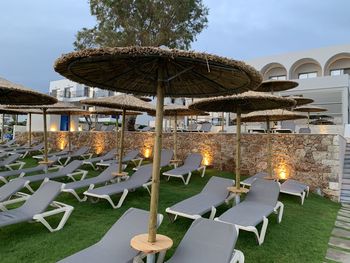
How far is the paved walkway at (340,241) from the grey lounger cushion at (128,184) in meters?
4.28

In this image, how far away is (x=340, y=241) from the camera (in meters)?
5.45

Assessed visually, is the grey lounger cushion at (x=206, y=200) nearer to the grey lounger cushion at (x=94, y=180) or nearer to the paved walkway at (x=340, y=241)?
the paved walkway at (x=340, y=241)

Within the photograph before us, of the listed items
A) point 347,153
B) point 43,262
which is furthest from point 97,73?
point 347,153

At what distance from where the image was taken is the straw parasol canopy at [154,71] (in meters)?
3.03

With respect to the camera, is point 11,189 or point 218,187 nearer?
point 11,189

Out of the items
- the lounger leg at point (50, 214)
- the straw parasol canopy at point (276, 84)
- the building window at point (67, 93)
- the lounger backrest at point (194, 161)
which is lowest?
the lounger leg at point (50, 214)

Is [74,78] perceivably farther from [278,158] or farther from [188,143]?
[188,143]

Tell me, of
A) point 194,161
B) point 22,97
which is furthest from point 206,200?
point 22,97

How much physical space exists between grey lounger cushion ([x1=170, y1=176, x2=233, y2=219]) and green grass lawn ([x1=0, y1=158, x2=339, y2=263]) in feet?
1.09

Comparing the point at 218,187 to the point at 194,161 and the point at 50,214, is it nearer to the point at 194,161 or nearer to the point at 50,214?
the point at 50,214

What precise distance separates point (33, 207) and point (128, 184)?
8.35 feet

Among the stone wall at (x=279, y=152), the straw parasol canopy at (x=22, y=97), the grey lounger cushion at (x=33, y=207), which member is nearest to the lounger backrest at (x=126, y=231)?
the grey lounger cushion at (x=33, y=207)

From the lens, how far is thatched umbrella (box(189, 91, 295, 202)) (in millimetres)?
6004

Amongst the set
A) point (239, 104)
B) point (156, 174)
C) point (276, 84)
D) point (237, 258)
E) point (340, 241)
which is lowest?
point (340, 241)
